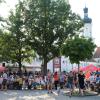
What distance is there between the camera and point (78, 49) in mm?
29953

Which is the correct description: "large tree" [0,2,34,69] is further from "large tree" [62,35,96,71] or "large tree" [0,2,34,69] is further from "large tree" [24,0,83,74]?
"large tree" [62,35,96,71]

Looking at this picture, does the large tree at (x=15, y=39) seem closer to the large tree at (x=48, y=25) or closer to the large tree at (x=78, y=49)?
the large tree at (x=48, y=25)

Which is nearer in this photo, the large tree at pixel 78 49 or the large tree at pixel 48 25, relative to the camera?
the large tree at pixel 78 49

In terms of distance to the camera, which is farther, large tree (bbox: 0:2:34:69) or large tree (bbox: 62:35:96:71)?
large tree (bbox: 0:2:34:69)

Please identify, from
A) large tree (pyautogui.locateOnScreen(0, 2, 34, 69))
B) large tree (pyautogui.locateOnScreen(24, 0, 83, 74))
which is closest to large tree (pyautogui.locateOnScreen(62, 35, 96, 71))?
large tree (pyautogui.locateOnScreen(24, 0, 83, 74))

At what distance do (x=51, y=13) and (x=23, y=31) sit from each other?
14.9ft

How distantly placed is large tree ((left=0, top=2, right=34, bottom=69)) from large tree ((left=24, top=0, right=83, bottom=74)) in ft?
3.11

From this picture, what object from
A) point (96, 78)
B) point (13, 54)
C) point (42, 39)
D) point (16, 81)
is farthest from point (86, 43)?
point (13, 54)

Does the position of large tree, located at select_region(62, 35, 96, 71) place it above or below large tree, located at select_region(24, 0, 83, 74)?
below

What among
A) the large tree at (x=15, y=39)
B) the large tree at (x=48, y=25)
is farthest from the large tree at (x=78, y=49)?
the large tree at (x=15, y=39)

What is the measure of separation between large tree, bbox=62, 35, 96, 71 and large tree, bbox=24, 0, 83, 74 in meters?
24.7

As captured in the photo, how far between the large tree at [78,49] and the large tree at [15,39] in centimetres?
2567

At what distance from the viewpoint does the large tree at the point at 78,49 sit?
30.0 metres

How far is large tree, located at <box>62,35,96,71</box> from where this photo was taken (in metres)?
30.0
